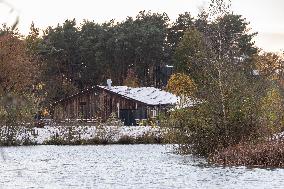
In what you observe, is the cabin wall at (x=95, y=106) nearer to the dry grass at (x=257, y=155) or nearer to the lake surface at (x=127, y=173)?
the lake surface at (x=127, y=173)

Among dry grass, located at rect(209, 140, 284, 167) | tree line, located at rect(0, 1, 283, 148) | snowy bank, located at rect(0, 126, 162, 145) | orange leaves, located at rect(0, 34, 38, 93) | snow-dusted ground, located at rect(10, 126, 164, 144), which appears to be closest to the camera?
dry grass, located at rect(209, 140, 284, 167)

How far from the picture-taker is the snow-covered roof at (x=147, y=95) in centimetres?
8638

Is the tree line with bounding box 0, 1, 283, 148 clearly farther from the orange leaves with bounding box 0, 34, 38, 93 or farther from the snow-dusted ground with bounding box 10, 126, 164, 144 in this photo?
the snow-dusted ground with bounding box 10, 126, 164, 144

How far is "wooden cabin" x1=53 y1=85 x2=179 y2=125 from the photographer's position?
87500 millimetres

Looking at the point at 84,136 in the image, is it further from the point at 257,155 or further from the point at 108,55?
the point at 108,55

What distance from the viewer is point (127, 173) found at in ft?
105

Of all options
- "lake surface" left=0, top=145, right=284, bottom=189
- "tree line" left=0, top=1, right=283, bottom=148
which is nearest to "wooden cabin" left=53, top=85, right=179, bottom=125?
"tree line" left=0, top=1, right=283, bottom=148

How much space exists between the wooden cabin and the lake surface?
4207cm

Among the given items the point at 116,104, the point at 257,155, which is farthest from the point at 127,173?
the point at 116,104

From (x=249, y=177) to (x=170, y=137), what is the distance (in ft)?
44.1

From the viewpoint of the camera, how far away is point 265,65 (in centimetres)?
12512

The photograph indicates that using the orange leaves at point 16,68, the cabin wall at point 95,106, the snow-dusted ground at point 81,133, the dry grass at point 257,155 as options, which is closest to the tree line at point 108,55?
the orange leaves at point 16,68

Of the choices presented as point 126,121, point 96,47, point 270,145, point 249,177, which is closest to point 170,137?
point 270,145

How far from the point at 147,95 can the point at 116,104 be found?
4.50 m
